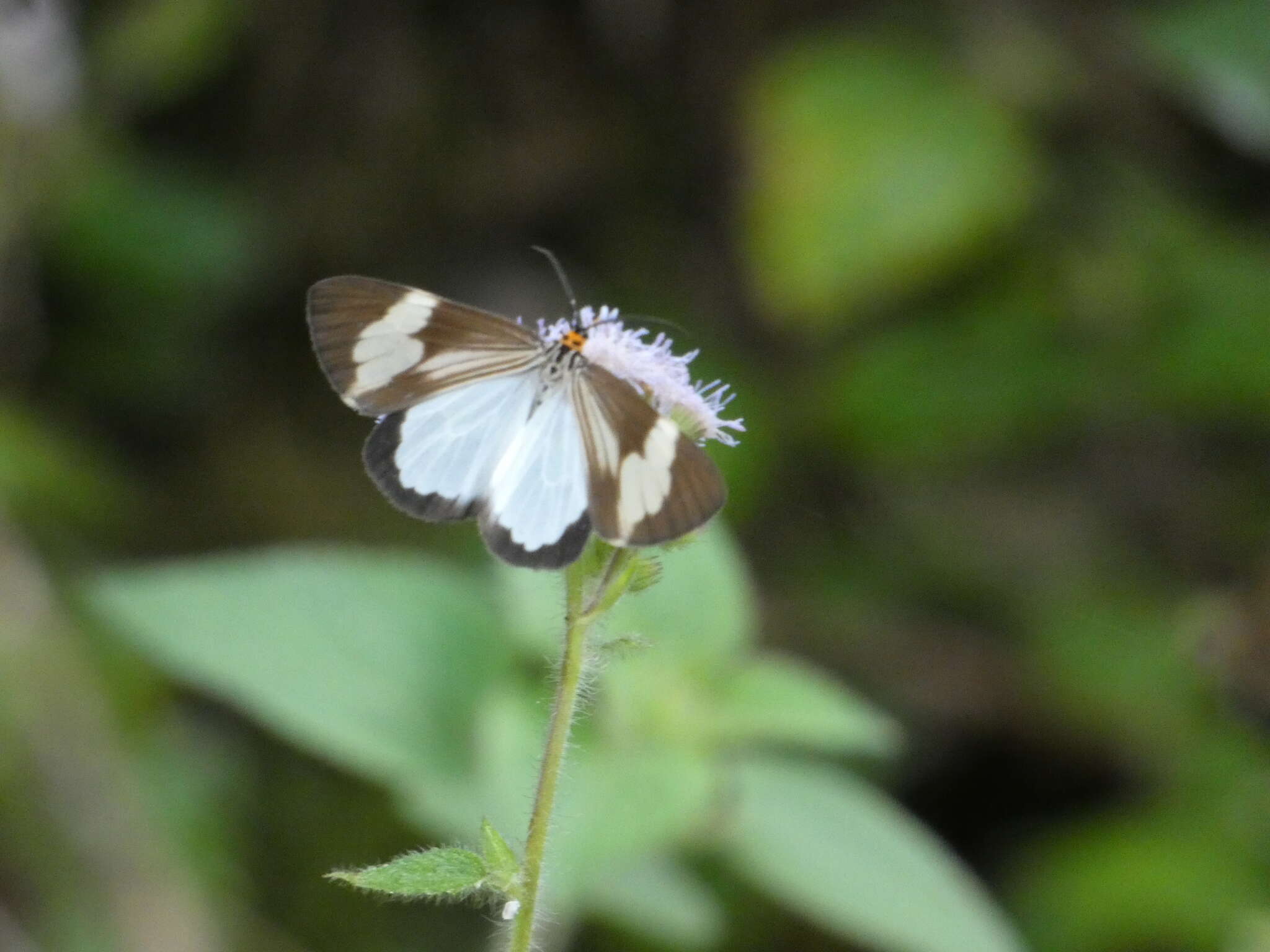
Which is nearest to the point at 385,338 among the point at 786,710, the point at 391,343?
the point at 391,343

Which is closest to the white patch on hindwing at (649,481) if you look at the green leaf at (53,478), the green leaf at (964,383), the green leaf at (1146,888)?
the green leaf at (1146,888)

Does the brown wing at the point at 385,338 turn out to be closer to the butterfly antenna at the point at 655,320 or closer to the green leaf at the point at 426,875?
the butterfly antenna at the point at 655,320

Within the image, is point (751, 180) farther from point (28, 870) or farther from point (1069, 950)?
point (28, 870)

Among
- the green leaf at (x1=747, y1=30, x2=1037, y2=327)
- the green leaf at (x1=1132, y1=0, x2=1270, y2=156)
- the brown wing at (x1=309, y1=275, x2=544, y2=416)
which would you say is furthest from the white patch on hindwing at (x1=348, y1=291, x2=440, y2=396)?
the green leaf at (x1=1132, y1=0, x2=1270, y2=156)

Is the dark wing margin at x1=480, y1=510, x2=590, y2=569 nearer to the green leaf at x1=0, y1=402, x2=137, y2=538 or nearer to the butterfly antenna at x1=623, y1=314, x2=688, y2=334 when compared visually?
the butterfly antenna at x1=623, y1=314, x2=688, y2=334

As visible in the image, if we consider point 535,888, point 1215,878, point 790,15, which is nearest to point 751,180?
point 790,15

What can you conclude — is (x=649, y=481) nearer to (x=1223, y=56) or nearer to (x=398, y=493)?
(x=398, y=493)
